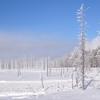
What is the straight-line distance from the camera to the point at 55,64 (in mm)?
133625

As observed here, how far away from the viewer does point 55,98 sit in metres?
19.1

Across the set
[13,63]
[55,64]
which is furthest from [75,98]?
[13,63]

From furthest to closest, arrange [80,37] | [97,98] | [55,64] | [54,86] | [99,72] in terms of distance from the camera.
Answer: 1. [55,64]
2. [99,72]
3. [54,86]
4. [80,37]
5. [97,98]

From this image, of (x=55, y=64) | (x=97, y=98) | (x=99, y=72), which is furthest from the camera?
(x=55, y=64)

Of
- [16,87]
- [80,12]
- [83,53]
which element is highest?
[80,12]

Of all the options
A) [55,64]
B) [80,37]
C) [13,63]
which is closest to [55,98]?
[80,37]

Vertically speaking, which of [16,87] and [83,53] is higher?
[83,53]

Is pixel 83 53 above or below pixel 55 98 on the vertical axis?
above

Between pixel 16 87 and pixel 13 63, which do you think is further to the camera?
pixel 13 63

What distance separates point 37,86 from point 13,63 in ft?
317

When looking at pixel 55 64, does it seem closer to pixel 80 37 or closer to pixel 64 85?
pixel 64 85

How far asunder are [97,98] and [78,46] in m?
27.3

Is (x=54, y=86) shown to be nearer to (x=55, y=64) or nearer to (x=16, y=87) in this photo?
(x=16, y=87)

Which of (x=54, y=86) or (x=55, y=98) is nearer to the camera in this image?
(x=55, y=98)
